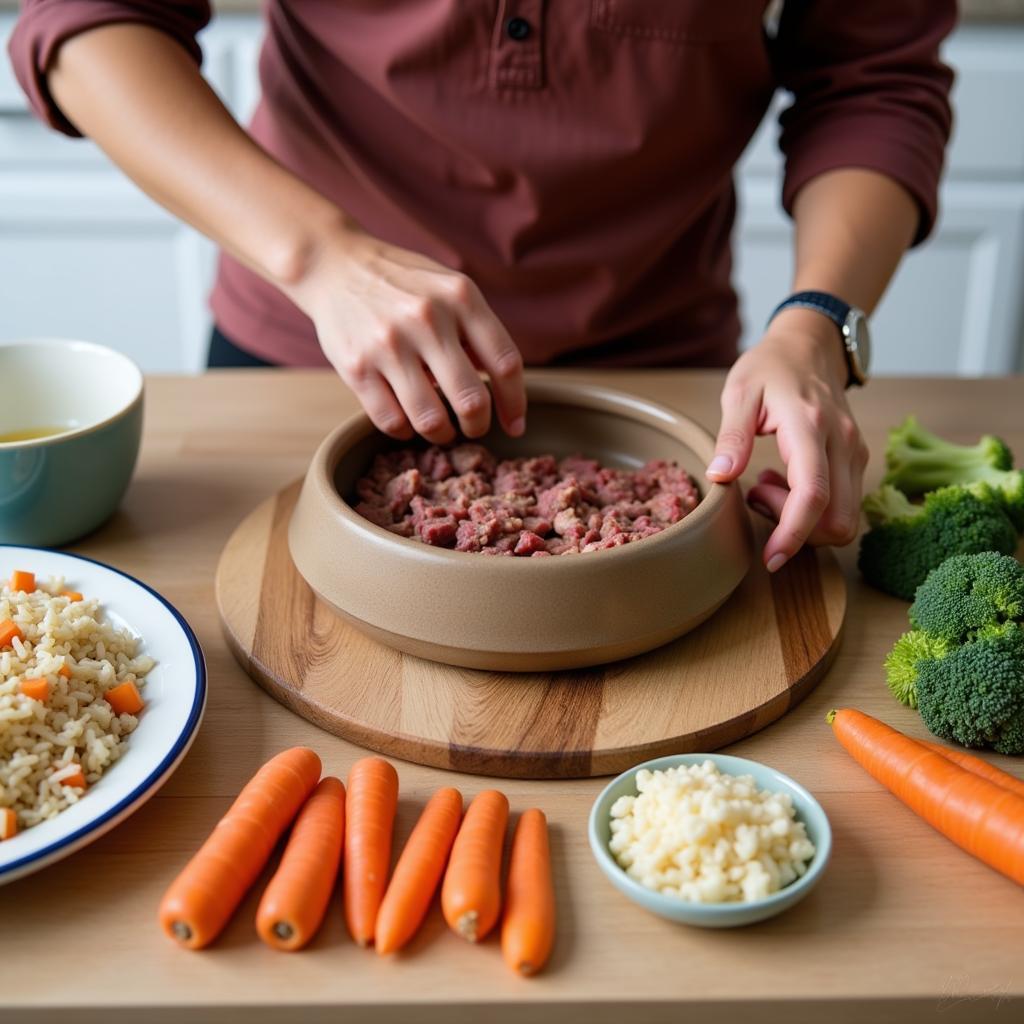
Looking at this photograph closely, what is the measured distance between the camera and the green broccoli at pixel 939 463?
1.65m

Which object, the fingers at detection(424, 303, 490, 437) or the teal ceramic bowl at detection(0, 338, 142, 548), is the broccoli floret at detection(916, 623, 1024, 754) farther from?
the teal ceramic bowl at detection(0, 338, 142, 548)

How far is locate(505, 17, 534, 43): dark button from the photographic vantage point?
169 cm

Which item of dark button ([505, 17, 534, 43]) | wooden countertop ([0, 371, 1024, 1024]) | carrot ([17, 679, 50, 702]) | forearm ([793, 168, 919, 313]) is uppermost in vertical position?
dark button ([505, 17, 534, 43])

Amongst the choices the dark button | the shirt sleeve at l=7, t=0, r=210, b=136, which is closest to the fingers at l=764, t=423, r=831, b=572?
the dark button

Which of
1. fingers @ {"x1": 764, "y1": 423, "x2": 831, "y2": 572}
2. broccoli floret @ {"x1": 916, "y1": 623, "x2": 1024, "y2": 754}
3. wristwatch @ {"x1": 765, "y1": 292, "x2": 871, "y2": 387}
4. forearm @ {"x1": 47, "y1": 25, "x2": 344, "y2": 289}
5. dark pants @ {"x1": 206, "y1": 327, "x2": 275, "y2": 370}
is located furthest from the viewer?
dark pants @ {"x1": 206, "y1": 327, "x2": 275, "y2": 370}

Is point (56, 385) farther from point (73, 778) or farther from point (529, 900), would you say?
point (529, 900)

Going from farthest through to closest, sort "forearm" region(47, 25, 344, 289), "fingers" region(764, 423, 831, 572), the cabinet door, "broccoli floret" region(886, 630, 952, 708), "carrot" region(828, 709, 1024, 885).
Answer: the cabinet door < "forearm" region(47, 25, 344, 289) < "fingers" region(764, 423, 831, 572) < "broccoli floret" region(886, 630, 952, 708) < "carrot" region(828, 709, 1024, 885)

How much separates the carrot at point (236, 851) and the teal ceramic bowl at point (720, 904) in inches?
11.0

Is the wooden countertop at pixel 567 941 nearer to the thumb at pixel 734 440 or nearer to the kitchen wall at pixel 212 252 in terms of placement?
the thumb at pixel 734 440

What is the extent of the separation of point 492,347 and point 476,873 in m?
0.67

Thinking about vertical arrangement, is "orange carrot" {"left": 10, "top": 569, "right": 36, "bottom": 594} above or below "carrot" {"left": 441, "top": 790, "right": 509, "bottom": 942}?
below

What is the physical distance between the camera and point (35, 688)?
3.66 ft

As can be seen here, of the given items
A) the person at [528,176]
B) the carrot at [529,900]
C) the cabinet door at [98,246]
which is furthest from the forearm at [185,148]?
the cabinet door at [98,246]

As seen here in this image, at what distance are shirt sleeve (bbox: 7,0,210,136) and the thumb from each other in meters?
0.98
